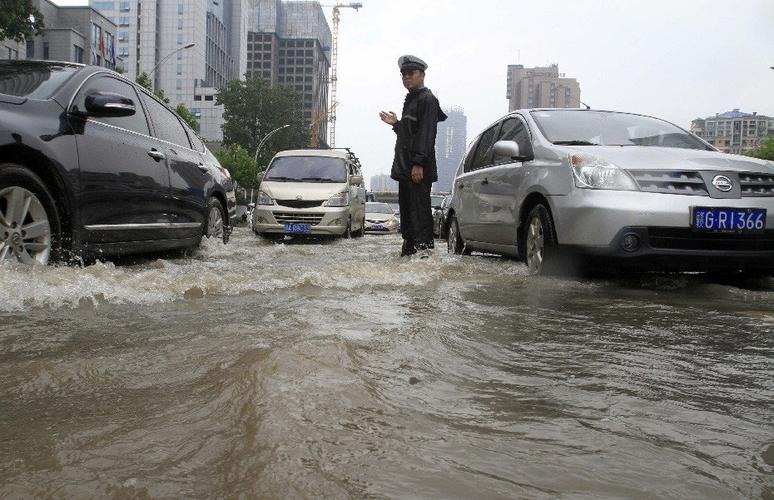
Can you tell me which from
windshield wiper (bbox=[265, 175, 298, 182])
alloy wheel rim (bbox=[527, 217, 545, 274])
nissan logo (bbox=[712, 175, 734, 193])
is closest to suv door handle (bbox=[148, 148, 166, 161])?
alloy wheel rim (bbox=[527, 217, 545, 274])

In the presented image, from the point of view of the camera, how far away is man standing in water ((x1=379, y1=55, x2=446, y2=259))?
6.52m

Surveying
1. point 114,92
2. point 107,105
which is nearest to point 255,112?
point 114,92

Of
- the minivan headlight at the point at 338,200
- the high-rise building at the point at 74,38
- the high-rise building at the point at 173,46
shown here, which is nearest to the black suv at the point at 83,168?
the minivan headlight at the point at 338,200

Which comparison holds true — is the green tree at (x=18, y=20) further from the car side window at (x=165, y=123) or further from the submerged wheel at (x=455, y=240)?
the submerged wheel at (x=455, y=240)

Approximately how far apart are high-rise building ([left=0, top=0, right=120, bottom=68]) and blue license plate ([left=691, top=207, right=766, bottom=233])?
48089 mm

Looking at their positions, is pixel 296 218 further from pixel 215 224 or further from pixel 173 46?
pixel 173 46

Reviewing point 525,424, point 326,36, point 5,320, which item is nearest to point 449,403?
point 525,424

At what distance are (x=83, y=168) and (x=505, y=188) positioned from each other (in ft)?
10.9

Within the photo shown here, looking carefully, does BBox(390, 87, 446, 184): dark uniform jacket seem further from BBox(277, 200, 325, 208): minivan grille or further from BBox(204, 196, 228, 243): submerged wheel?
BBox(277, 200, 325, 208): minivan grille

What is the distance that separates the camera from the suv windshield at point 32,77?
4158 millimetres

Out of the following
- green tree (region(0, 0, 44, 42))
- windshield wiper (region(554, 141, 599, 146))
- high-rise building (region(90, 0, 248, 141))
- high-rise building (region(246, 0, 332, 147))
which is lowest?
windshield wiper (region(554, 141, 599, 146))

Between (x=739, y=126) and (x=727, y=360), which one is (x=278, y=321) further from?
(x=739, y=126)

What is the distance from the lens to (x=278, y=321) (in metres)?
2.71

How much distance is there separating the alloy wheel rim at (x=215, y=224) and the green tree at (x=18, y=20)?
56.1 feet
